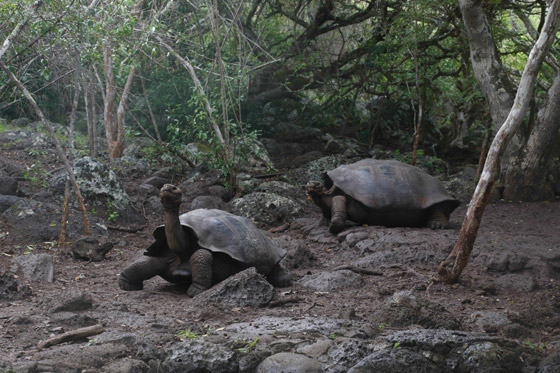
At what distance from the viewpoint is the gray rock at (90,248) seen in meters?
5.80

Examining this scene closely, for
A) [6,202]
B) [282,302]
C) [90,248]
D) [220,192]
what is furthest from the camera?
[220,192]

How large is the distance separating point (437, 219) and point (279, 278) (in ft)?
8.96

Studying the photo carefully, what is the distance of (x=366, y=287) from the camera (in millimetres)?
4715

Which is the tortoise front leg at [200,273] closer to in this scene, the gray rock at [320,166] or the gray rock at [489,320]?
the gray rock at [489,320]

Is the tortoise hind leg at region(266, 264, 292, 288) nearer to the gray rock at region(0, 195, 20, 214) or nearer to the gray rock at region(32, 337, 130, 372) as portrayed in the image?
the gray rock at region(32, 337, 130, 372)

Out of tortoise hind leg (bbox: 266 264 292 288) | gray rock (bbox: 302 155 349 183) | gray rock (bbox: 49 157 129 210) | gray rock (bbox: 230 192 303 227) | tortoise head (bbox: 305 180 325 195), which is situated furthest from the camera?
gray rock (bbox: 302 155 349 183)

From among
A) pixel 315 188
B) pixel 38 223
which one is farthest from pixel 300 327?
pixel 38 223

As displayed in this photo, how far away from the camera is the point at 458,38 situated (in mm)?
9648

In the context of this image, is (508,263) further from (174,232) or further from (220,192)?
(220,192)

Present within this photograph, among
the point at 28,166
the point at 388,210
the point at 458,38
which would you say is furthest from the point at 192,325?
the point at 458,38

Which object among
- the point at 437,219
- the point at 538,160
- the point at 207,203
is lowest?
the point at 207,203

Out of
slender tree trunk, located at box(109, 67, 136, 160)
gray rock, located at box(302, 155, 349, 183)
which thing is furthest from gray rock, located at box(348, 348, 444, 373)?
slender tree trunk, located at box(109, 67, 136, 160)

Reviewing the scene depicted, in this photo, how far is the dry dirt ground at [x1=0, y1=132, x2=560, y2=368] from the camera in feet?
11.9

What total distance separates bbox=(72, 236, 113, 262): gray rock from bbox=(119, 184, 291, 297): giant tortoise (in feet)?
4.21
